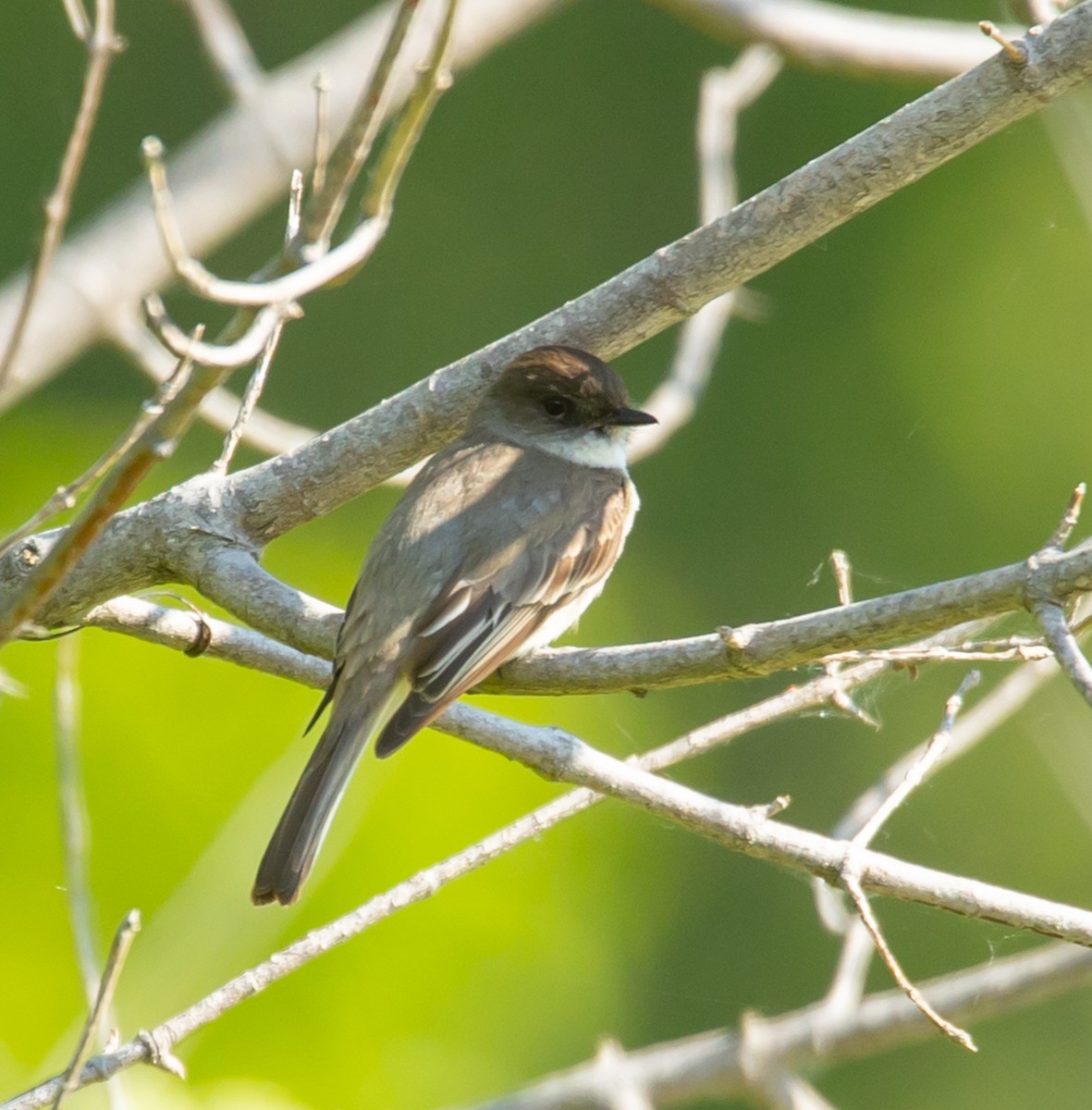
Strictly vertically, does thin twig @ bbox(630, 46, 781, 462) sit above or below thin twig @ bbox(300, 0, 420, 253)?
above

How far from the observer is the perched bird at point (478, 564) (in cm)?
307

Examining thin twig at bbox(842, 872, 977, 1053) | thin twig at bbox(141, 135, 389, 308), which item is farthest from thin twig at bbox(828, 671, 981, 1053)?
thin twig at bbox(141, 135, 389, 308)

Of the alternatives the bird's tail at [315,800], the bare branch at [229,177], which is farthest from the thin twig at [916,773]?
the bare branch at [229,177]

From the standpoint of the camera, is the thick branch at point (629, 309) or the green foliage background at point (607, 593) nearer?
the thick branch at point (629, 309)

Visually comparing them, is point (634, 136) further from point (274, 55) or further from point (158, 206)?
point (158, 206)

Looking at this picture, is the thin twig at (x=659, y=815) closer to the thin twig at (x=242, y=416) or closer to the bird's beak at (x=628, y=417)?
the thin twig at (x=242, y=416)

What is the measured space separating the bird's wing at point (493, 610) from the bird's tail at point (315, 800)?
8cm

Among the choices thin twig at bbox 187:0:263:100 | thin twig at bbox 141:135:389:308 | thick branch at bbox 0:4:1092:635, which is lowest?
thin twig at bbox 141:135:389:308

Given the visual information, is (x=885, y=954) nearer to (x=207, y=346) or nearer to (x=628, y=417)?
(x=207, y=346)

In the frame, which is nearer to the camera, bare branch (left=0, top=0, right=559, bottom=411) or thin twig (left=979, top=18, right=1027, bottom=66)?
thin twig (left=979, top=18, right=1027, bottom=66)

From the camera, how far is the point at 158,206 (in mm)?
1647

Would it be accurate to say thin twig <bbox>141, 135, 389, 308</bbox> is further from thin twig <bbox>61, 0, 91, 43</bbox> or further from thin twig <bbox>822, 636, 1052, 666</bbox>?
thin twig <bbox>822, 636, 1052, 666</bbox>

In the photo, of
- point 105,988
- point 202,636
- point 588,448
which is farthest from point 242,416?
point 105,988

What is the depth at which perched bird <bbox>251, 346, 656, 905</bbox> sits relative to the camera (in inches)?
121
